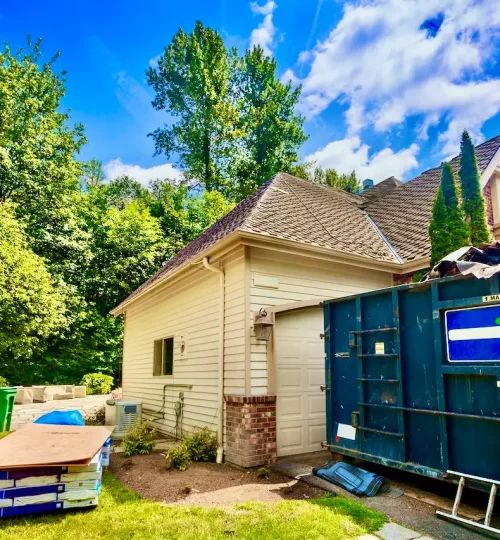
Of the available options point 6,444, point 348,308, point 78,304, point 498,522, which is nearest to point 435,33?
point 348,308

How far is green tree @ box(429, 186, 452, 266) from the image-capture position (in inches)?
265

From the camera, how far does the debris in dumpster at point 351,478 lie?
14.4 feet

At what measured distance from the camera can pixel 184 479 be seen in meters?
5.29

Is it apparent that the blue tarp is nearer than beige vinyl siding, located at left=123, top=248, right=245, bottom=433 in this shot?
Yes

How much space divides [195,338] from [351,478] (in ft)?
13.6

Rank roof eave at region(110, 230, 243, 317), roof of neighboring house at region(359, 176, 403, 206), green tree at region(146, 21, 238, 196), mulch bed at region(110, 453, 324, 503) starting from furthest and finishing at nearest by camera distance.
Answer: green tree at region(146, 21, 238, 196) < roof of neighboring house at region(359, 176, 403, 206) < roof eave at region(110, 230, 243, 317) < mulch bed at region(110, 453, 324, 503)

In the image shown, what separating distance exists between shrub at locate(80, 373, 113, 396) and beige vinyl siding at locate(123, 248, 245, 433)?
8149 mm

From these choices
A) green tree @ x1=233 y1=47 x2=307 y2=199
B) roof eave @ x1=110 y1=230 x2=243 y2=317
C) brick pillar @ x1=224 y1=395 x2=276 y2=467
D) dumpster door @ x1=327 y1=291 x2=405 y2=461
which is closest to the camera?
dumpster door @ x1=327 y1=291 x2=405 y2=461

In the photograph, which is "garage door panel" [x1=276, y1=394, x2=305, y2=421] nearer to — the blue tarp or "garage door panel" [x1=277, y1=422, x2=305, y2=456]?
"garage door panel" [x1=277, y1=422, x2=305, y2=456]

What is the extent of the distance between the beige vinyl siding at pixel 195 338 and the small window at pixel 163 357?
147mm

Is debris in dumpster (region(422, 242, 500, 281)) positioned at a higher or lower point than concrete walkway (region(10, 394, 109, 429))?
higher

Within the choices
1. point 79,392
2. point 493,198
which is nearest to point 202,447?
point 493,198

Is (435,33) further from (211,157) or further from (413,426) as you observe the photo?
(211,157)

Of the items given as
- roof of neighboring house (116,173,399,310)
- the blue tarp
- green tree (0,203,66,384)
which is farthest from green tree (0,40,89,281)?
the blue tarp
